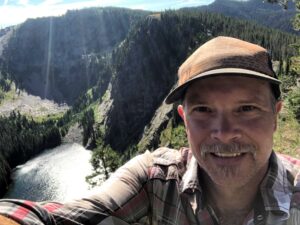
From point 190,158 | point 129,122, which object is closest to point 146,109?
point 129,122

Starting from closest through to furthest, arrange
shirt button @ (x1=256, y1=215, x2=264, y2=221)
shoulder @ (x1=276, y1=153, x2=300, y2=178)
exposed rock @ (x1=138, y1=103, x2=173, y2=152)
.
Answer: shirt button @ (x1=256, y1=215, x2=264, y2=221) < shoulder @ (x1=276, y1=153, x2=300, y2=178) < exposed rock @ (x1=138, y1=103, x2=173, y2=152)

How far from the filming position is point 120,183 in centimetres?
419

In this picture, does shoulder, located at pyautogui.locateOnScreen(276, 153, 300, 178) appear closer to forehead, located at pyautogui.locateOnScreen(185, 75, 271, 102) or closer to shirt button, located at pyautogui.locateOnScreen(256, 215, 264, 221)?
shirt button, located at pyautogui.locateOnScreen(256, 215, 264, 221)

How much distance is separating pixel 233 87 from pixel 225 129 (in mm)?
476

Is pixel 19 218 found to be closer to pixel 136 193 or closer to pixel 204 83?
pixel 136 193

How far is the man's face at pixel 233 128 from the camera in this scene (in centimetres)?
392

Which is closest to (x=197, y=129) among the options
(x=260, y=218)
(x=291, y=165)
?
(x=260, y=218)

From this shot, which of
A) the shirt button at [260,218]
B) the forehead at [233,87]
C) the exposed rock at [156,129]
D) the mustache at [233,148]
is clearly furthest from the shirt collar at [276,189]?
the exposed rock at [156,129]

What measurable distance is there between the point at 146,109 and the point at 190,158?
610ft

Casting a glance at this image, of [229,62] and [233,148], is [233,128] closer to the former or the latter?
[233,148]

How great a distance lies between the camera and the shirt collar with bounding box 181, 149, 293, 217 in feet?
12.9

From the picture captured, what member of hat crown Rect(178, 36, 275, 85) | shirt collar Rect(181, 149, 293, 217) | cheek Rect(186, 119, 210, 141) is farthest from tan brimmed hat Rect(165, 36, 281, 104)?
shirt collar Rect(181, 149, 293, 217)

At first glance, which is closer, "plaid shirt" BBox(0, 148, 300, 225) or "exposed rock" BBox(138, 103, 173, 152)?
"plaid shirt" BBox(0, 148, 300, 225)

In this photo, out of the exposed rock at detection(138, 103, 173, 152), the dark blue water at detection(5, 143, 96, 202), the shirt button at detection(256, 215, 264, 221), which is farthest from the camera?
the exposed rock at detection(138, 103, 173, 152)
